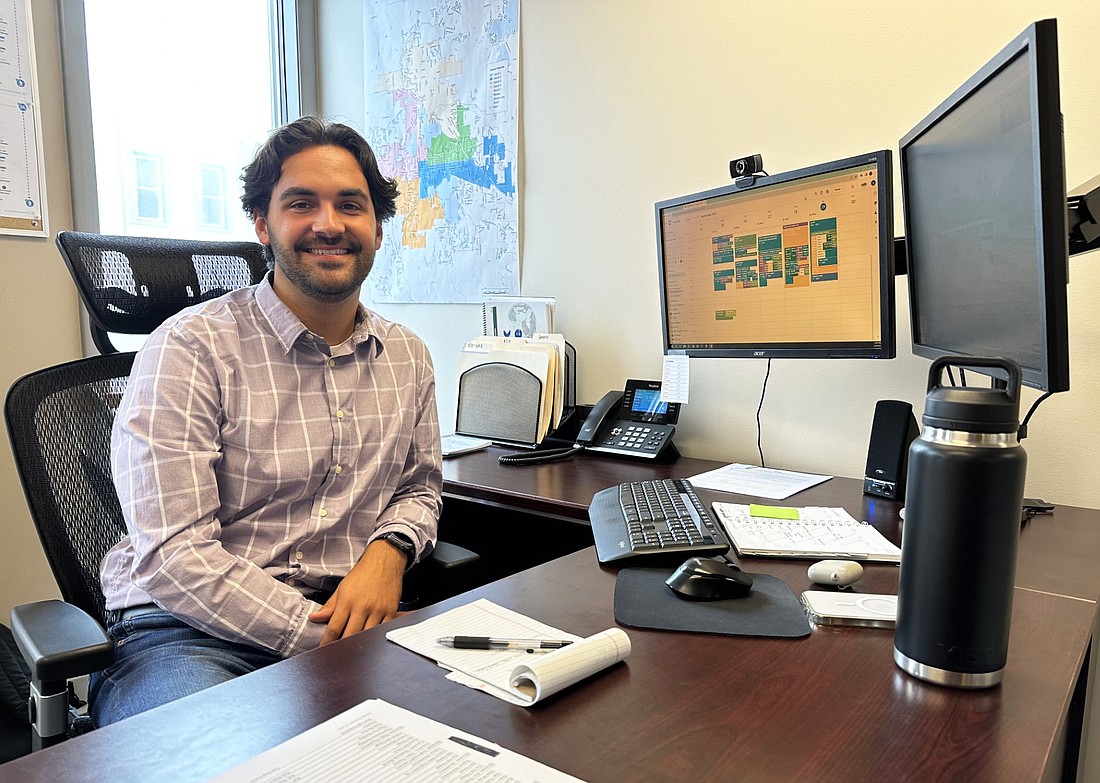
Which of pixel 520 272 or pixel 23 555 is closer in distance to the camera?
pixel 23 555

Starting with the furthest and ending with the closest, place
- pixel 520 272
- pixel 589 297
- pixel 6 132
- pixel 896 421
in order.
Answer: pixel 520 272
pixel 589 297
pixel 6 132
pixel 896 421

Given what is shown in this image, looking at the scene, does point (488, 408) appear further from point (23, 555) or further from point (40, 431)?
point (23, 555)

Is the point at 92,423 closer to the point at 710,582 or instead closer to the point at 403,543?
the point at 403,543

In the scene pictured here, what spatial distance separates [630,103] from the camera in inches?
77.3

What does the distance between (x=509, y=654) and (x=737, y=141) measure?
1.41 meters

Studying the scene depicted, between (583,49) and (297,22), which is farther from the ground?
(297,22)

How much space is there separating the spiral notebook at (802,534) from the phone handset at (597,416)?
0.59 m

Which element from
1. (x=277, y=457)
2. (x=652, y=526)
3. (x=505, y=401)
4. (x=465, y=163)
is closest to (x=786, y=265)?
(x=652, y=526)

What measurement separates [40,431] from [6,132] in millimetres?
1189

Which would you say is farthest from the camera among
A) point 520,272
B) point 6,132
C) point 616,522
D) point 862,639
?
point 520,272

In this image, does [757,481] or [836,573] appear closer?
[836,573]

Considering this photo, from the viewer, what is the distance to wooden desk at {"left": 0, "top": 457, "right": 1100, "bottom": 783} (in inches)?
22.4

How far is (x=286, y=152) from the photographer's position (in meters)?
1.41

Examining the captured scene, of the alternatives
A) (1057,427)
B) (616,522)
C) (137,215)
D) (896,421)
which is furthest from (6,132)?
(1057,427)
